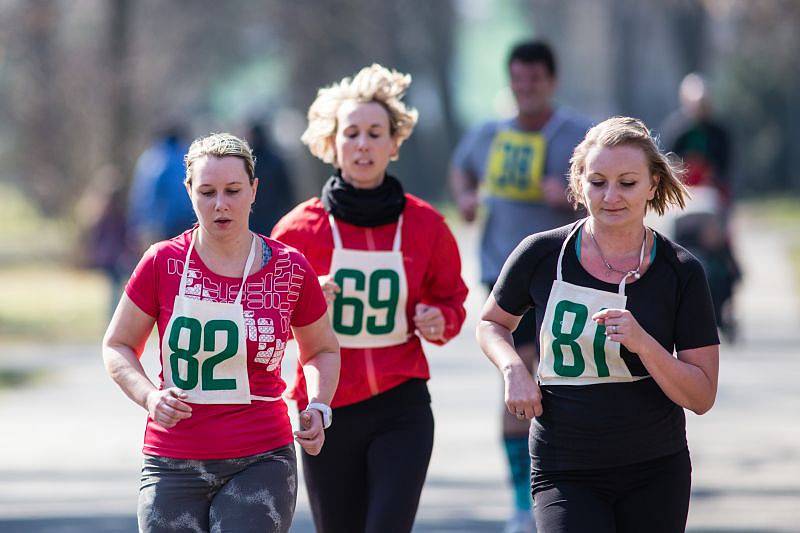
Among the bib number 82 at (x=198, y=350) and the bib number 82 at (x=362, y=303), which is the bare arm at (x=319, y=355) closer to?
the bib number 82 at (x=198, y=350)

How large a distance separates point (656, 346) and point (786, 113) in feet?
148

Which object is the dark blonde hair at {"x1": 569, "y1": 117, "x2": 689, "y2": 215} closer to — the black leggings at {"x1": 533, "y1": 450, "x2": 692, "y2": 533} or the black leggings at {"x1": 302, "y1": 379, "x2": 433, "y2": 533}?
the black leggings at {"x1": 533, "y1": 450, "x2": 692, "y2": 533}

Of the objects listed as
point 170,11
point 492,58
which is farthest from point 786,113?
point 492,58

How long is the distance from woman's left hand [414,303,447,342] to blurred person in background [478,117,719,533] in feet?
3.20

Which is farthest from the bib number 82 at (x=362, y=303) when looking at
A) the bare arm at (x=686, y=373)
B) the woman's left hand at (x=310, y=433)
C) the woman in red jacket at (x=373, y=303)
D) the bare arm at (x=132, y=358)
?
the bare arm at (x=686, y=373)

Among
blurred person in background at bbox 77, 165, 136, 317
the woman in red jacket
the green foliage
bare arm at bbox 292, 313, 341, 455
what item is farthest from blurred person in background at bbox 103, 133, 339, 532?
the green foliage

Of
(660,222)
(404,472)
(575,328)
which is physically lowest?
(404,472)

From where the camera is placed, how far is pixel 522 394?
4.82 meters

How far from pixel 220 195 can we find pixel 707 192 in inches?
332

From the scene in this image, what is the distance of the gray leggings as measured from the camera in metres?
4.81

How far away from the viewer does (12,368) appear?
15.5m

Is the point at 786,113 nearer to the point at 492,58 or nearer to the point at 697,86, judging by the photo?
the point at 697,86

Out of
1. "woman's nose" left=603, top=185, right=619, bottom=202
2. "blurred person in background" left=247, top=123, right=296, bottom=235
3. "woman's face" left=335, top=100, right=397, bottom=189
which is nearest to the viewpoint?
"woman's nose" left=603, top=185, right=619, bottom=202

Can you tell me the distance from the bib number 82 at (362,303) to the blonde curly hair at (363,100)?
561 mm
